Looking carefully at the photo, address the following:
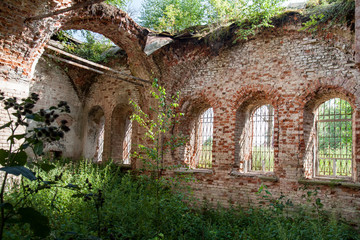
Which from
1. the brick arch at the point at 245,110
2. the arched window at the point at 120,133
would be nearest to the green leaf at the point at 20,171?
the brick arch at the point at 245,110

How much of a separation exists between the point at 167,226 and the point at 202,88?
5395 mm

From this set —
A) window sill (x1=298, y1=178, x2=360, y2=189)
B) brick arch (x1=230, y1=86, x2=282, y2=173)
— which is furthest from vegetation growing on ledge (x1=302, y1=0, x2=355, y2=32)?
window sill (x1=298, y1=178, x2=360, y2=189)

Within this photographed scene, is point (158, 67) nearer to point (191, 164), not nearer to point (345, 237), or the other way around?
point (191, 164)

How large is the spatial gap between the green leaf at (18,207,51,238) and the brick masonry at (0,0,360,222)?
219 inches

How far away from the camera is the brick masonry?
22.0 ft

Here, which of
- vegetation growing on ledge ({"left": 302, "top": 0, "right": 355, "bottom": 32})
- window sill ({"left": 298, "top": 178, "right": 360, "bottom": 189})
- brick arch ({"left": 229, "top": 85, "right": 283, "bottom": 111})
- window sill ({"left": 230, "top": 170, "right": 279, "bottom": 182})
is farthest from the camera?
brick arch ({"left": 229, "top": 85, "right": 283, "bottom": 111})

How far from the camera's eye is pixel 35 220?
1708mm

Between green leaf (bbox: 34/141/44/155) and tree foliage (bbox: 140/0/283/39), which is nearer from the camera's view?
green leaf (bbox: 34/141/44/155)

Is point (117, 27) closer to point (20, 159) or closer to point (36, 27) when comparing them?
point (36, 27)

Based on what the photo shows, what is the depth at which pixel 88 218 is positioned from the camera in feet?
16.0

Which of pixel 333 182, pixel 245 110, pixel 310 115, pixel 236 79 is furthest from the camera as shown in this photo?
pixel 245 110

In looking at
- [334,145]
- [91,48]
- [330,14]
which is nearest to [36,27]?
[91,48]

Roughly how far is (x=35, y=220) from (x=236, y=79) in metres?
7.76

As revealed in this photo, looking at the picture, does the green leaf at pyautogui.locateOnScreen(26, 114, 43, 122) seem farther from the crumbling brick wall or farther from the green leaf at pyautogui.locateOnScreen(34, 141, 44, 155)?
the crumbling brick wall
